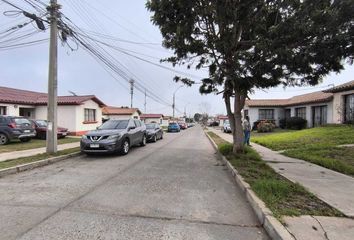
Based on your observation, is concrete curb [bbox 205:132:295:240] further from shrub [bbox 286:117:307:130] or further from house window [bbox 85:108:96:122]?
shrub [bbox 286:117:307:130]

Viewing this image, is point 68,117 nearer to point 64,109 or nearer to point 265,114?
point 64,109

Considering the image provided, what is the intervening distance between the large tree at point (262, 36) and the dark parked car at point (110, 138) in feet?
13.9

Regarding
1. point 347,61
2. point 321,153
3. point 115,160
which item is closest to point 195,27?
point 347,61

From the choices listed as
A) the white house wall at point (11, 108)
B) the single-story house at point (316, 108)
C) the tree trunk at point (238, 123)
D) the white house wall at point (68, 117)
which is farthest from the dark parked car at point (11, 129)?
the single-story house at point (316, 108)

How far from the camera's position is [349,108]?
22.3 metres

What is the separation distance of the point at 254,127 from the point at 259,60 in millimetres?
28856

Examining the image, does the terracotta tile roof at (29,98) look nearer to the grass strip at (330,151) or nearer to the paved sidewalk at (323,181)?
the grass strip at (330,151)

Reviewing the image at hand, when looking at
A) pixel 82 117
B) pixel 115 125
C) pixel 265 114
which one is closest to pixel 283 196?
pixel 115 125

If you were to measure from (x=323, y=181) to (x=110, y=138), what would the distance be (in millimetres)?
8092

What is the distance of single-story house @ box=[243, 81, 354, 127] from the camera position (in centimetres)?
2277

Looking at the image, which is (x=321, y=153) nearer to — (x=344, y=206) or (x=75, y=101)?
(x=344, y=206)

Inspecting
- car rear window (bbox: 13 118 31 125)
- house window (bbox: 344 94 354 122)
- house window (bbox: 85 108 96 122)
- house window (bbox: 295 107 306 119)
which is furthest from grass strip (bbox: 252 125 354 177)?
house window (bbox: 85 108 96 122)

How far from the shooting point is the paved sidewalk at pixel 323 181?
5.46 meters

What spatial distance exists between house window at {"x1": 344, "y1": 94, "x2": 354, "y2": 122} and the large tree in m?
13.8
